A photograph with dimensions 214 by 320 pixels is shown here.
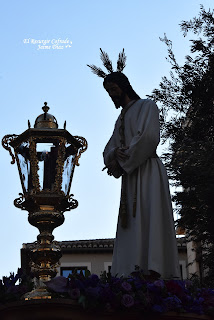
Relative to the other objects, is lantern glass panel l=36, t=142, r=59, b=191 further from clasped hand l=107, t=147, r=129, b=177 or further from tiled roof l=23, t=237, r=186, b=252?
tiled roof l=23, t=237, r=186, b=252

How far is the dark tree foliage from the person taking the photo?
17469 mm

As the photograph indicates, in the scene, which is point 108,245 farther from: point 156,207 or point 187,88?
point 156,207

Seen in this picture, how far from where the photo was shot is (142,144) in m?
6.42

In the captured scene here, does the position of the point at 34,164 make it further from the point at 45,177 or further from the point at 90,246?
the point at 90,246

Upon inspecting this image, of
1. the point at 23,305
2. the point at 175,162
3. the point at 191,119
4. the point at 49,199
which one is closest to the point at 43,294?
the point at 23,305

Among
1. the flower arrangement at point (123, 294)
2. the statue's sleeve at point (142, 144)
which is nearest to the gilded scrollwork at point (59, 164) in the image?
the statue's sleeve at point (142, 144)

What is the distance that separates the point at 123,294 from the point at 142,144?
1.70 m

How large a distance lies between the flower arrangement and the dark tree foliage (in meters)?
11.6

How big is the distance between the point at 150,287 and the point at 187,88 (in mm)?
14730

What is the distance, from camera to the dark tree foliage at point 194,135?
17469 mm

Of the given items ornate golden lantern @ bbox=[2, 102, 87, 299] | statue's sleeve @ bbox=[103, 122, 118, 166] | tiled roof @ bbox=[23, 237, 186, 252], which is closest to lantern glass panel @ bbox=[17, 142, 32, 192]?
ornate golden lantern @ bbox=[2, 102, 87, 299]

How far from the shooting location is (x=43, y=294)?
→ 6.92 m

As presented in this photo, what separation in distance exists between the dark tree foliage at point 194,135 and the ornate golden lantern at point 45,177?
7005 millimetres

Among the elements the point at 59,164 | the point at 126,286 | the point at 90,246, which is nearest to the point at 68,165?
the point at 59,164
